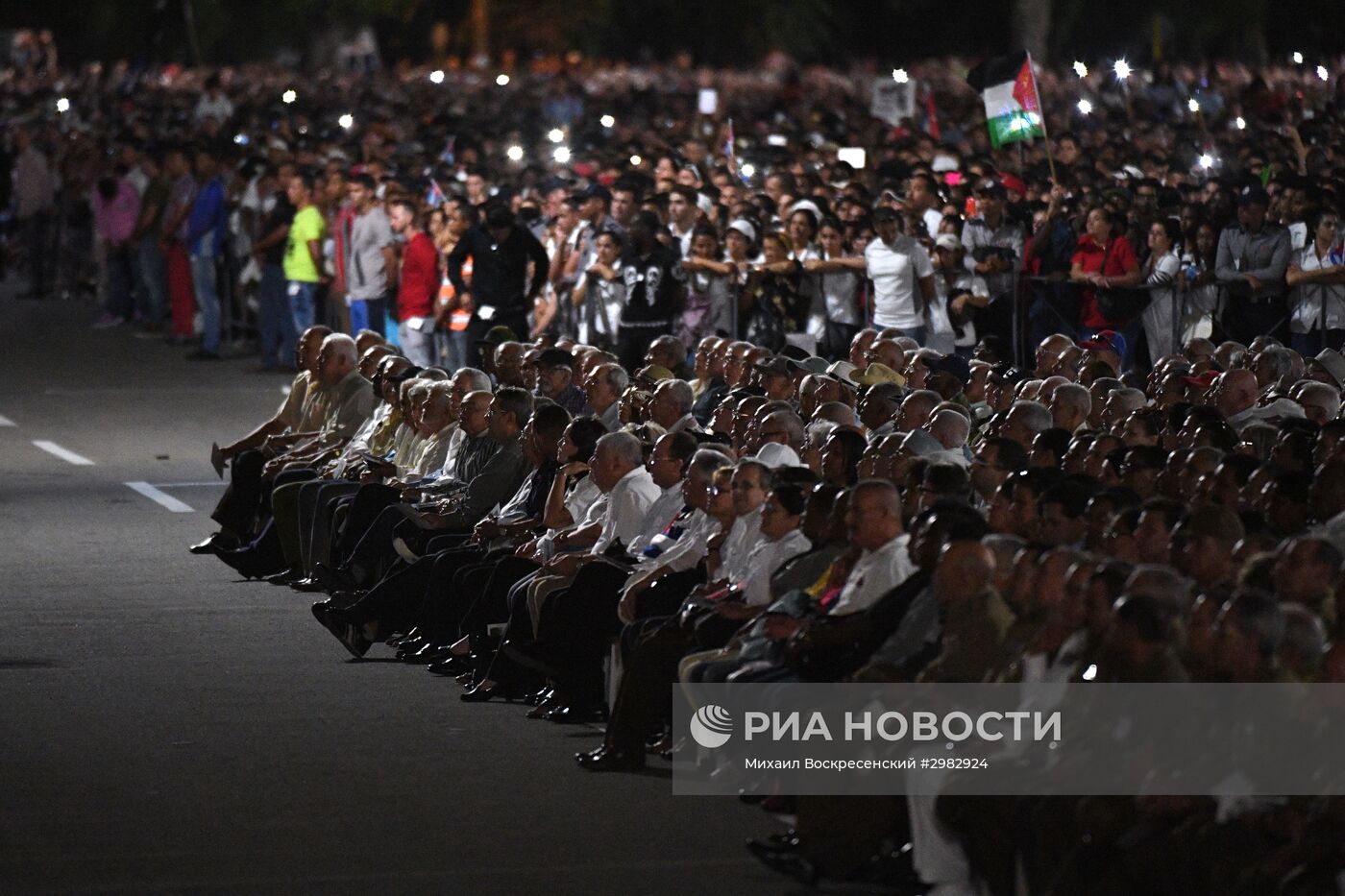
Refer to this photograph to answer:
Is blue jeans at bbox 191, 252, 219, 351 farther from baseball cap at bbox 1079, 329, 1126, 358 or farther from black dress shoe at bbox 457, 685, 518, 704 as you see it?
black dress shoe at bbox 457, 685, 518, 704

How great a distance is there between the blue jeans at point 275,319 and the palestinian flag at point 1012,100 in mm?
8155

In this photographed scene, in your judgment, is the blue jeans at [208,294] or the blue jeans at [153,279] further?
the blue jeans at [153,279]

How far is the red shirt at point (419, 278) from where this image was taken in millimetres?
24531

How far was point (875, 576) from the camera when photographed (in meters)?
10.0

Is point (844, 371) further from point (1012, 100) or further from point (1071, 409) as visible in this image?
point (1012, 100)

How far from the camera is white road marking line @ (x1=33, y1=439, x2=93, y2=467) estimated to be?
74.6ft

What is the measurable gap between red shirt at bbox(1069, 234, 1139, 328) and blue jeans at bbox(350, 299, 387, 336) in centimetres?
813

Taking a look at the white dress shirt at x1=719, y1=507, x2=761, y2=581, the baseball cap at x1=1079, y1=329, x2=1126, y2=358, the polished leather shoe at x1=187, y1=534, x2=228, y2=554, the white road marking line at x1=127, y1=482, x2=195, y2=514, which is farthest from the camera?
the white road marking line at x1=127, y1=482, x2=195, y2=514

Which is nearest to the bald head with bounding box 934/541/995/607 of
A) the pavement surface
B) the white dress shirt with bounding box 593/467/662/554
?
the pavement surface

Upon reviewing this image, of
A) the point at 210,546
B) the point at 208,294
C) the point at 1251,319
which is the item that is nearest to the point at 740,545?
the point at 210,546

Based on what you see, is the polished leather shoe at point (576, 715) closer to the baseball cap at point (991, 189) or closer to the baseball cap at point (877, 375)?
the baseball cap at point (877, 375)

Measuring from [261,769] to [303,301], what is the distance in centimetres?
1703

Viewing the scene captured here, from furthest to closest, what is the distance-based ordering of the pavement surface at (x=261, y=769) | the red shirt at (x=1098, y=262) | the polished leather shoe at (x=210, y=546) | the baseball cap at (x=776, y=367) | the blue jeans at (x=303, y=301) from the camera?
the blue jeans at (x=303, y=301), the red shirt at (x=1098, y=262), the polished leather shoe at (x=210, y=546), the baseball cap at (x=776, y=367), the pavement surface at (x=261, y=769)

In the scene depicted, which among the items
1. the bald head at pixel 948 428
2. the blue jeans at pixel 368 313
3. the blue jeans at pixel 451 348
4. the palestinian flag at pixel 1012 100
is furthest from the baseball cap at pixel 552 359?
the blue jeans at pixel 368 313
